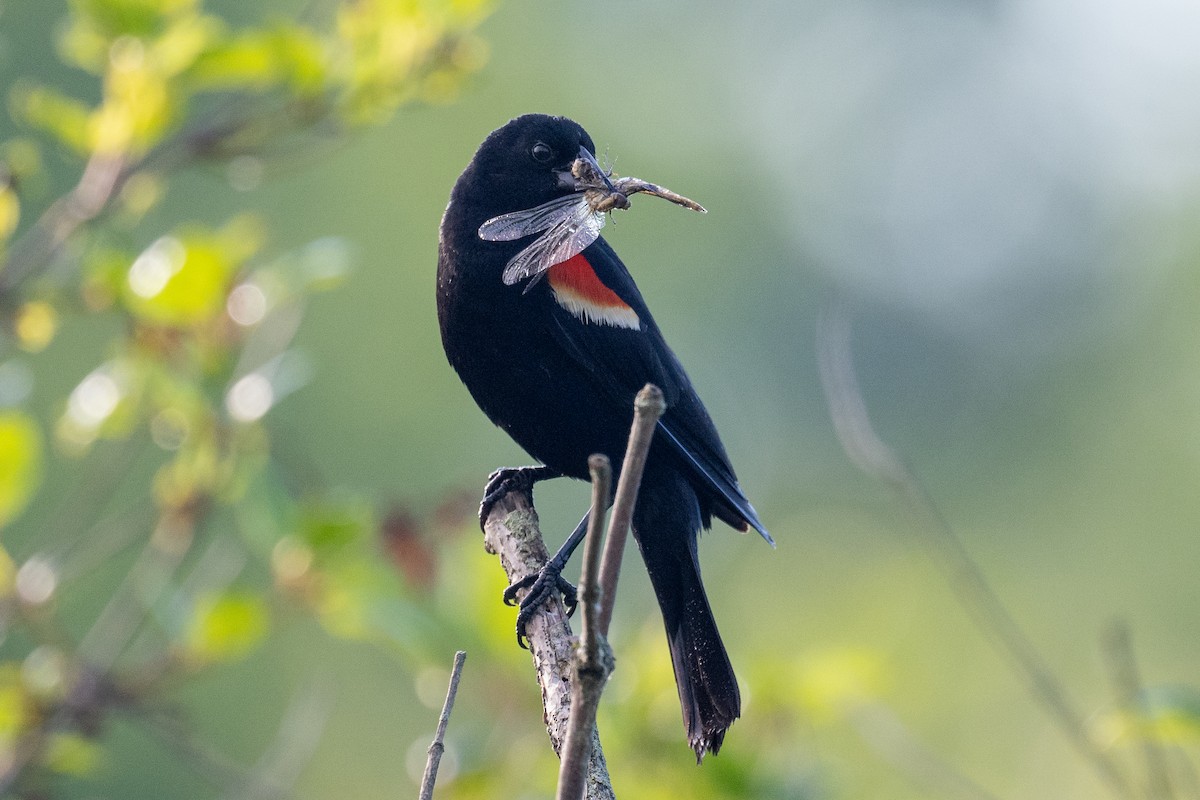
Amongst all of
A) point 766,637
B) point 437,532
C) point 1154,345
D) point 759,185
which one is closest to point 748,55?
point 759,185

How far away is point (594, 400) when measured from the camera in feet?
8.98

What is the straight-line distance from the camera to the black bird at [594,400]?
2.63 metres

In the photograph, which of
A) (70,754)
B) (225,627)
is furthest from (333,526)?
(70,754)

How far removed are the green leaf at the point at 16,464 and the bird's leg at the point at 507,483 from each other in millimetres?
862

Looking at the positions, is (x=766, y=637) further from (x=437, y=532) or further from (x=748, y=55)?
(x=748, y=55)

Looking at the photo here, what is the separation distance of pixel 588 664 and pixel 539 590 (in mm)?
1103

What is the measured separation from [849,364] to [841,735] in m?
8.55

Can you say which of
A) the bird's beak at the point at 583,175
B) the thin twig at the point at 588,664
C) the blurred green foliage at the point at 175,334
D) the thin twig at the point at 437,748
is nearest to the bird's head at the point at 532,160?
the bird's beak at the point at 583,175

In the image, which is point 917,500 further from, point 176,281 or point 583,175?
point 176,281

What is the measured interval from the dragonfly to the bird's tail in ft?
1.81

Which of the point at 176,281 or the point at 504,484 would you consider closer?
the point at 176,281

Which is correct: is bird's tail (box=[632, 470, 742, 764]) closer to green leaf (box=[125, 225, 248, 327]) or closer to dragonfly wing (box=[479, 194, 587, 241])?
dragonfly wing (box=[479, 194, 587, 241])

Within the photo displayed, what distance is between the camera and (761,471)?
16.9 m

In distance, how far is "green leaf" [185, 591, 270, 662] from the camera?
8.16 feet
